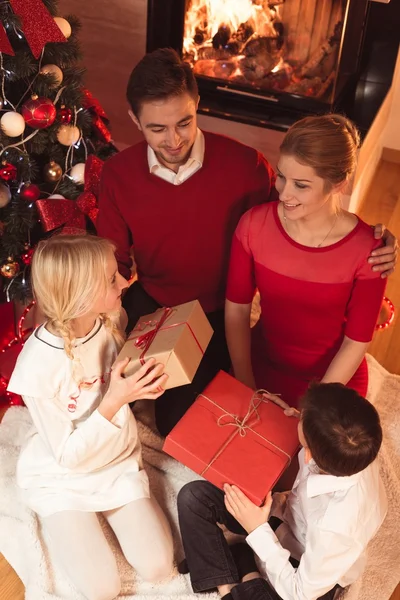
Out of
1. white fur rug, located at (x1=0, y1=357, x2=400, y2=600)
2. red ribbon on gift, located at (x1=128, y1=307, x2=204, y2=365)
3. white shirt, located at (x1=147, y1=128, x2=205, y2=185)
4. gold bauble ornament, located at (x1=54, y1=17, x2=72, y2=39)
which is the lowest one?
white fur rug, located at (x1=0, y1=357, x2=400, y2=600)

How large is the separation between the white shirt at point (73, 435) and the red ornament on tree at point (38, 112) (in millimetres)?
692

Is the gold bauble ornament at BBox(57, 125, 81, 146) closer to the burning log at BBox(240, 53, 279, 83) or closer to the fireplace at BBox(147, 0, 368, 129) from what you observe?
the fireplace at BBox(147, 0, 368, 129)

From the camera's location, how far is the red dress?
5.92 feet

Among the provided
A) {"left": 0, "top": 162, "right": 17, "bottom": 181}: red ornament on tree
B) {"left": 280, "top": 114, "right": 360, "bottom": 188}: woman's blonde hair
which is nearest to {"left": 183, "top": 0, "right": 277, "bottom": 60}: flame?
{"left": 0, "top": 162, "right": 17, "bottom": 181}: red ornament on tree

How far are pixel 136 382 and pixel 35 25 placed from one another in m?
1.08

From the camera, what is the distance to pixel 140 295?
2209mm

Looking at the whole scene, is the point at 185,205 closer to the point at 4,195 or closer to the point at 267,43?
the point at 4,195

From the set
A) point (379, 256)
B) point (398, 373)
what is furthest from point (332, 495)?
point (398, 373)

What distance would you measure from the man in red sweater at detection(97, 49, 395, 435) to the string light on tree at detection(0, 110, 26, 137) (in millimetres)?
283

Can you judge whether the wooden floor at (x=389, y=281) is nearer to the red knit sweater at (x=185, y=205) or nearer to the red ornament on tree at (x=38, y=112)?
the red knit sweater at (x=185, y=205)

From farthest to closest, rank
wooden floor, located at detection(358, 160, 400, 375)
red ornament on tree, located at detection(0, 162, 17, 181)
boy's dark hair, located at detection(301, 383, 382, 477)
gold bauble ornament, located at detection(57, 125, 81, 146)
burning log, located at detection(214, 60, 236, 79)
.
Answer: burning log, located at detection(214, 60, 236, 79)
wooden floor, located at detection(358, 160, 400, 375)
gold bauble ornament, located at detection(57, 125, 81, 146)
red ornament on tree, located at detection(0, 162, 17, 181)
boy's dark hair, located at detection(301, 383, 382, 477)

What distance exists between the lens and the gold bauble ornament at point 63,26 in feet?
6.76

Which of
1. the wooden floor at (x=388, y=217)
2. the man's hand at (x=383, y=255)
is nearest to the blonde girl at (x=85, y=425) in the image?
the man's hand at (x=383, y=255)

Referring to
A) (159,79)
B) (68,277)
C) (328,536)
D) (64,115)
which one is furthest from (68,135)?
(328,536)
